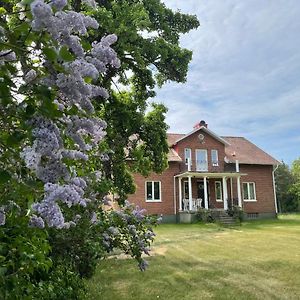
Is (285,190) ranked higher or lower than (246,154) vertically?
lower

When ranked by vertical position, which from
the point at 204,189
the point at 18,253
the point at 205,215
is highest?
the point at 204,189

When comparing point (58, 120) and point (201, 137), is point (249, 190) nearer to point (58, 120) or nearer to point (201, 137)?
point (201, 137)

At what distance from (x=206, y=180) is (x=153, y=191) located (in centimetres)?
450

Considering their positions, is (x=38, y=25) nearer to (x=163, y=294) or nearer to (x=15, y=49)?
(x=15, y=49)

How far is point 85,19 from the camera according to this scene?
93.9 inches

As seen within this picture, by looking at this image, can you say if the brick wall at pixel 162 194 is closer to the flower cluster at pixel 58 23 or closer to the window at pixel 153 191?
the window at pixel 153 191

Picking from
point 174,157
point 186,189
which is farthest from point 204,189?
Result: point 174,157

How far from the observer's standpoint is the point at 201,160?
3128 centimetres

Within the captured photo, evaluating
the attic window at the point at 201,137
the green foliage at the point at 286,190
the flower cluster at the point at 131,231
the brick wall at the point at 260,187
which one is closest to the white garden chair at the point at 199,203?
the brick wall at the point at 260,187

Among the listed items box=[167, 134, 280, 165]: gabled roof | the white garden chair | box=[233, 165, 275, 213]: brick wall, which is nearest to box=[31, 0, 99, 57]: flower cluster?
the white garden chair

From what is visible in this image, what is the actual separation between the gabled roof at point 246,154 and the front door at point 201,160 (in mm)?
2561

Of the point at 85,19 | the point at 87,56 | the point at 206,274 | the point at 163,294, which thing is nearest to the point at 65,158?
the point at 87,56

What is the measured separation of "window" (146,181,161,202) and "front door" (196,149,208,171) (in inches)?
137

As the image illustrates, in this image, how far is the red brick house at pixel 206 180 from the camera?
29.7 metres
